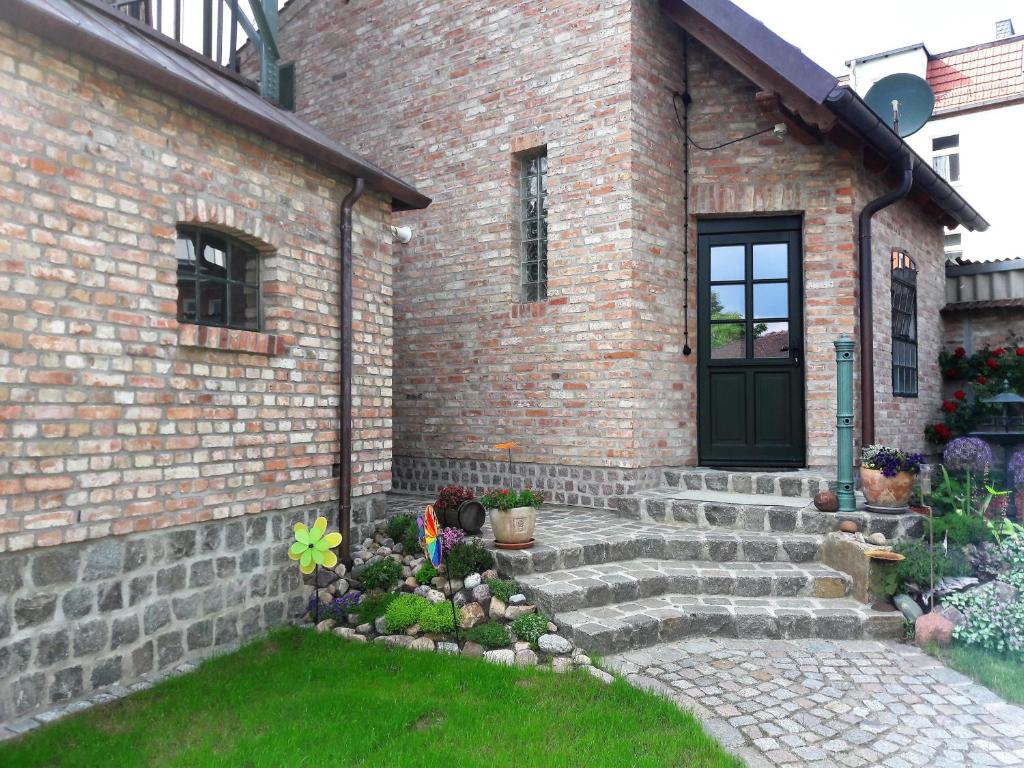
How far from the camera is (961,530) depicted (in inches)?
222

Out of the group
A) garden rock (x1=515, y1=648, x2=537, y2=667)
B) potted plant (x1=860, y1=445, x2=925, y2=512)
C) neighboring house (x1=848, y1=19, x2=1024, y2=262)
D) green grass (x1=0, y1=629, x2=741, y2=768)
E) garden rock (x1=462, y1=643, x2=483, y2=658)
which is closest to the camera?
green grass (x1=0, y1=629, x2=741, y2=768)

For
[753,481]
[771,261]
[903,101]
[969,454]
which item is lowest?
[753,481]

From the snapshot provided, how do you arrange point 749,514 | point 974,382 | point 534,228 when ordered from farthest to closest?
point 974,382
point 534,228
point 749,514

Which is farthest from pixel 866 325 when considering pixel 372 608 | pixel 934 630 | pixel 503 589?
pixel 372 608

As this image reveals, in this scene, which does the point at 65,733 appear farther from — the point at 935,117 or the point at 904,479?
the point at 935,117

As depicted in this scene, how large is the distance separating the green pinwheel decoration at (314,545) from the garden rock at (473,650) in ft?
3.11

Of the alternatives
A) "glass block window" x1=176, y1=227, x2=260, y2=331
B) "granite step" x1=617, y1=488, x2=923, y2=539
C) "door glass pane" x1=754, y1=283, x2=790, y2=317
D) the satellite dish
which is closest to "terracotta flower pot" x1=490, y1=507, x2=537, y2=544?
"granite step" x1=617, y1=488, x2=923, y2=539

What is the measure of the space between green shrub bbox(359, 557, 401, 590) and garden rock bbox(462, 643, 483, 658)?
97 cm

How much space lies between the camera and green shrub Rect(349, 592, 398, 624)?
16.4 ft

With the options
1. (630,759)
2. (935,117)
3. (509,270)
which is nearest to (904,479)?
(630,759)

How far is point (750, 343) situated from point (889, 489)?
2.11 metres

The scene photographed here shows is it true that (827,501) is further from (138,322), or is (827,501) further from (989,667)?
(138,322)

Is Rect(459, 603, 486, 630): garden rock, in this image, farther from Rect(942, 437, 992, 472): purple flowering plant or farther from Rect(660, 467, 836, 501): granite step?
Rect(942, 437, 992, 472): purple flowering plant

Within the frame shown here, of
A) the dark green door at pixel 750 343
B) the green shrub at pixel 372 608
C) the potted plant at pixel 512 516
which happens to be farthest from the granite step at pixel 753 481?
the green shrub at pixel 372 608
